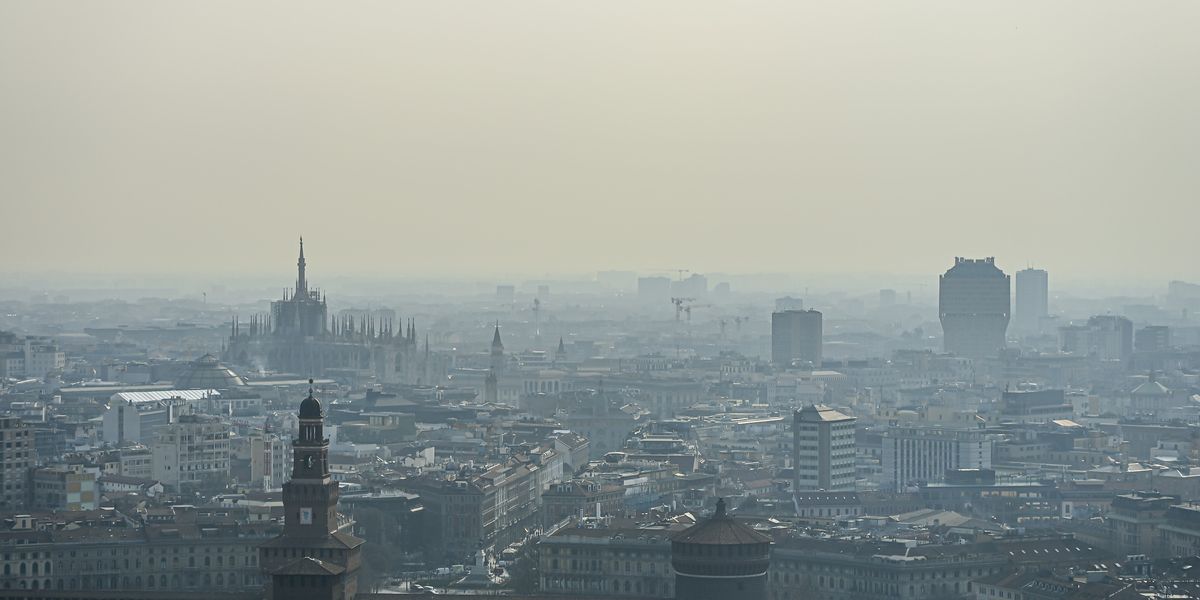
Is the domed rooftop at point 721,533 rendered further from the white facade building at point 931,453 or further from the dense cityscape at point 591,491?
the white facade building at point 931,453

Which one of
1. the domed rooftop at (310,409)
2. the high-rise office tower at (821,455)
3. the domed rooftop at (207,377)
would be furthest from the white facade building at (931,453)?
the domed rooftop at (207,377)

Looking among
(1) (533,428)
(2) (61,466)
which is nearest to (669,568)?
(2) (61,466)

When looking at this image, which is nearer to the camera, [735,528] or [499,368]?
[735,528]

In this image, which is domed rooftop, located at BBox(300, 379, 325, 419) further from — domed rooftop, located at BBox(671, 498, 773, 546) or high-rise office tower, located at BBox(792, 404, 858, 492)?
high-rise office tower, located at BBox(792, 404, 858, 492)

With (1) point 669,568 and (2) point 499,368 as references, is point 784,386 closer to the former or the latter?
(2) point 499,368

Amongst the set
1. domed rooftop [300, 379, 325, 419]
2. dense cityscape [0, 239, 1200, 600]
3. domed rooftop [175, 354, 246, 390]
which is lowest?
dense cityscape [0, 239, 1200, 600]

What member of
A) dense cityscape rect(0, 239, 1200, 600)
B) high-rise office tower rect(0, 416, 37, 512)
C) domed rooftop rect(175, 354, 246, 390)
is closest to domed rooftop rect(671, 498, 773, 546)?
dense cityscape rect(0, 239, 1200, 600)

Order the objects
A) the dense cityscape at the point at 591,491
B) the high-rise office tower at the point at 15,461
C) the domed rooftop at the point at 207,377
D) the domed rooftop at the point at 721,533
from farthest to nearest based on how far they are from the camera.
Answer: the domed rooftop at the point at 207,377
the high-rise office tower at the point at 15,461
the dense cityscape at the point at 591,491
the domed rooftop at the point at 721,533
